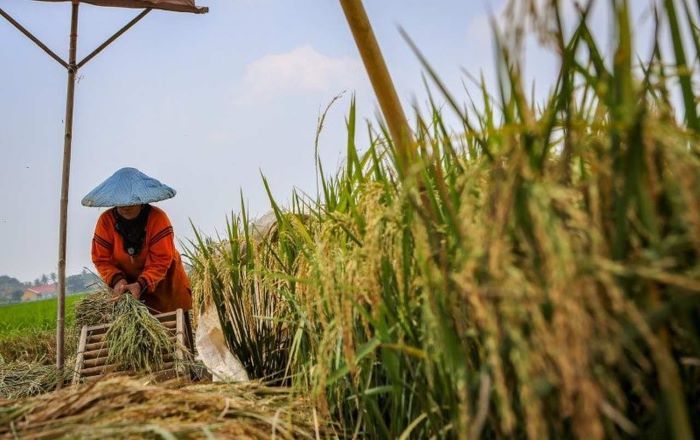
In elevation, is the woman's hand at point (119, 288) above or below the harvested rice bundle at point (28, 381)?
above

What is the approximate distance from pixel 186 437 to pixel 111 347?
3.17 meters

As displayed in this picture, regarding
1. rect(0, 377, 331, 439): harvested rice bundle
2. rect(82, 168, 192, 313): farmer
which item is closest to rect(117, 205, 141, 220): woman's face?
rect(82, 168, 192, 313): farmer

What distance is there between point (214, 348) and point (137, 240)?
7.67 feet

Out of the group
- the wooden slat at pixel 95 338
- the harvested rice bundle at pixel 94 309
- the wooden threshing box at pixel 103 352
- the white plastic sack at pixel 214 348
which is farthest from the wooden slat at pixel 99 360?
the white plastic sack at pixel 214 348

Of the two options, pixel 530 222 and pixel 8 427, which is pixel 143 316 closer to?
pixel 8 427

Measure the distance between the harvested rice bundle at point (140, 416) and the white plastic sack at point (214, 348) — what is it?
1431mm

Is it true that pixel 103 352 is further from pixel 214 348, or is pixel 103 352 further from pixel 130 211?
pixel 214 348

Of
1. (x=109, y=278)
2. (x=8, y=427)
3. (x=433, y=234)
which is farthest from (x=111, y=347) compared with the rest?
(x=433, y=234)

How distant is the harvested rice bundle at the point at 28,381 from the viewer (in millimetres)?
4922

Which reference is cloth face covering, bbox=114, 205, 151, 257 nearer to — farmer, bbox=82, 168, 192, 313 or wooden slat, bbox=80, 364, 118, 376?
farmer, bbox=82, 168, 192, 313

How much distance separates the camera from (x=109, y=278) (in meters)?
5.43

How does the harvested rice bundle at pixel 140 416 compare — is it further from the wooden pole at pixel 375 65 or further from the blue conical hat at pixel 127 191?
the blue conical hat at pixel 127 191

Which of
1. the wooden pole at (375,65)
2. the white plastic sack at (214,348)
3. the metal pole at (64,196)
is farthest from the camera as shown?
the metal pole at (64,196)

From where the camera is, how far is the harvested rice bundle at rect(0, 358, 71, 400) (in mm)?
4922
